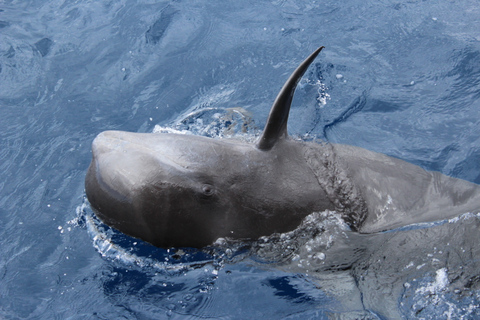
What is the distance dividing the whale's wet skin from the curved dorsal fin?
0.01 meters

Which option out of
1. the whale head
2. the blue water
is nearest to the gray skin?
the whale head

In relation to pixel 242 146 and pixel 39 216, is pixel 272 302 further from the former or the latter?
pixel 39 216

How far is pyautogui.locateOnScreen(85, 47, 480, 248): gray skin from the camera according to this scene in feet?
16.7

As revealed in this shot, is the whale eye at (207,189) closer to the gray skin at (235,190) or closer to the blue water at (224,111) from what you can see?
the gray skin at (235,190)

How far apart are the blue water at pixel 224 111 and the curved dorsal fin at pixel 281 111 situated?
45.6 inches

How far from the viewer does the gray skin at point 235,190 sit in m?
5.08

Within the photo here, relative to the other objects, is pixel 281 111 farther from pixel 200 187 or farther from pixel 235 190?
pixel 200 187

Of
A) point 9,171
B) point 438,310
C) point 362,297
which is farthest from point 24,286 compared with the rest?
point 438,310

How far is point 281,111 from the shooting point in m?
5.13

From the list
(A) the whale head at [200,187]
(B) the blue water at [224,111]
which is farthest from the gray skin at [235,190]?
(B) the blue water at [224,111]

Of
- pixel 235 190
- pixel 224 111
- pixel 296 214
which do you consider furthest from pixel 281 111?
pixel 224 111

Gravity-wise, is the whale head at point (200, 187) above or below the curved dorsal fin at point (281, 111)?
below

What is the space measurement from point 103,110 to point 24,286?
3715 mm

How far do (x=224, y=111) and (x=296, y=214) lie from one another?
3457mm
